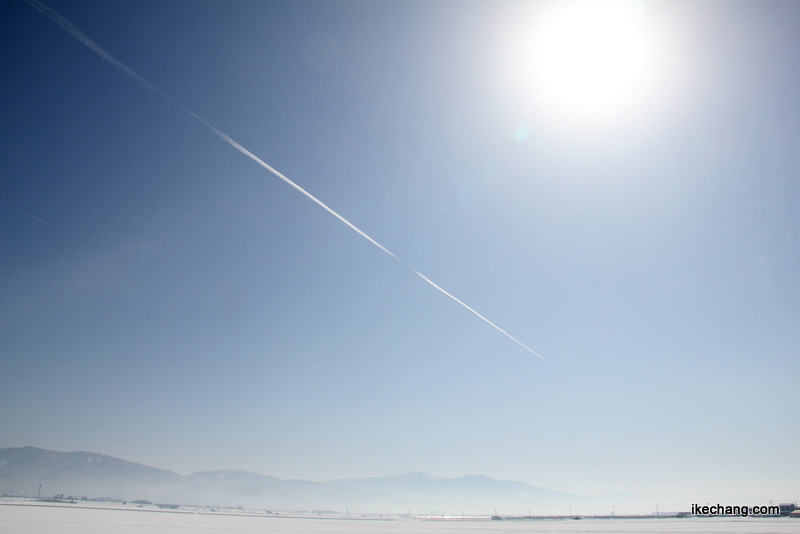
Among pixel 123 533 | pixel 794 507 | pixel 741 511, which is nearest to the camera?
pixel 123 533

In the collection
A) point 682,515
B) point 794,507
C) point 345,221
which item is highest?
point 345,221

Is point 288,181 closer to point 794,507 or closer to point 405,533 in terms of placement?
point 405,533

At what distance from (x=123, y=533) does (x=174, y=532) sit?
4.30 m

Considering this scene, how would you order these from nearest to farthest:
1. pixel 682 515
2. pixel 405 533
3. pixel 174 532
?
pixel 174 532
pixel 405 533
pixel 682 515

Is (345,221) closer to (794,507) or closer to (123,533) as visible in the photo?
(123,533)

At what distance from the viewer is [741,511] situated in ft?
267

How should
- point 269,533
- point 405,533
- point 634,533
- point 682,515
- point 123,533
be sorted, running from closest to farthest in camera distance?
point 123,533 < point 269,533 < point 405,533 < point 634,533 < point 682,515

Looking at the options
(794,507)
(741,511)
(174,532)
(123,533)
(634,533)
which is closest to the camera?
(123,533)

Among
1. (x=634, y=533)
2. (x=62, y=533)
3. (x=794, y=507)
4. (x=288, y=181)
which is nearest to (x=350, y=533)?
(x=62, y=533)

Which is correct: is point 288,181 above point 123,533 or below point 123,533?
above

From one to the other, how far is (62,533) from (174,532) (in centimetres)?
865

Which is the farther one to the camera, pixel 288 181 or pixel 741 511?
pixel 741 511

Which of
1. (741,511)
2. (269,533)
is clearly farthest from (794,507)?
(269,533)

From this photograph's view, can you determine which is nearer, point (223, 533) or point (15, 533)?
point (15, 533)
